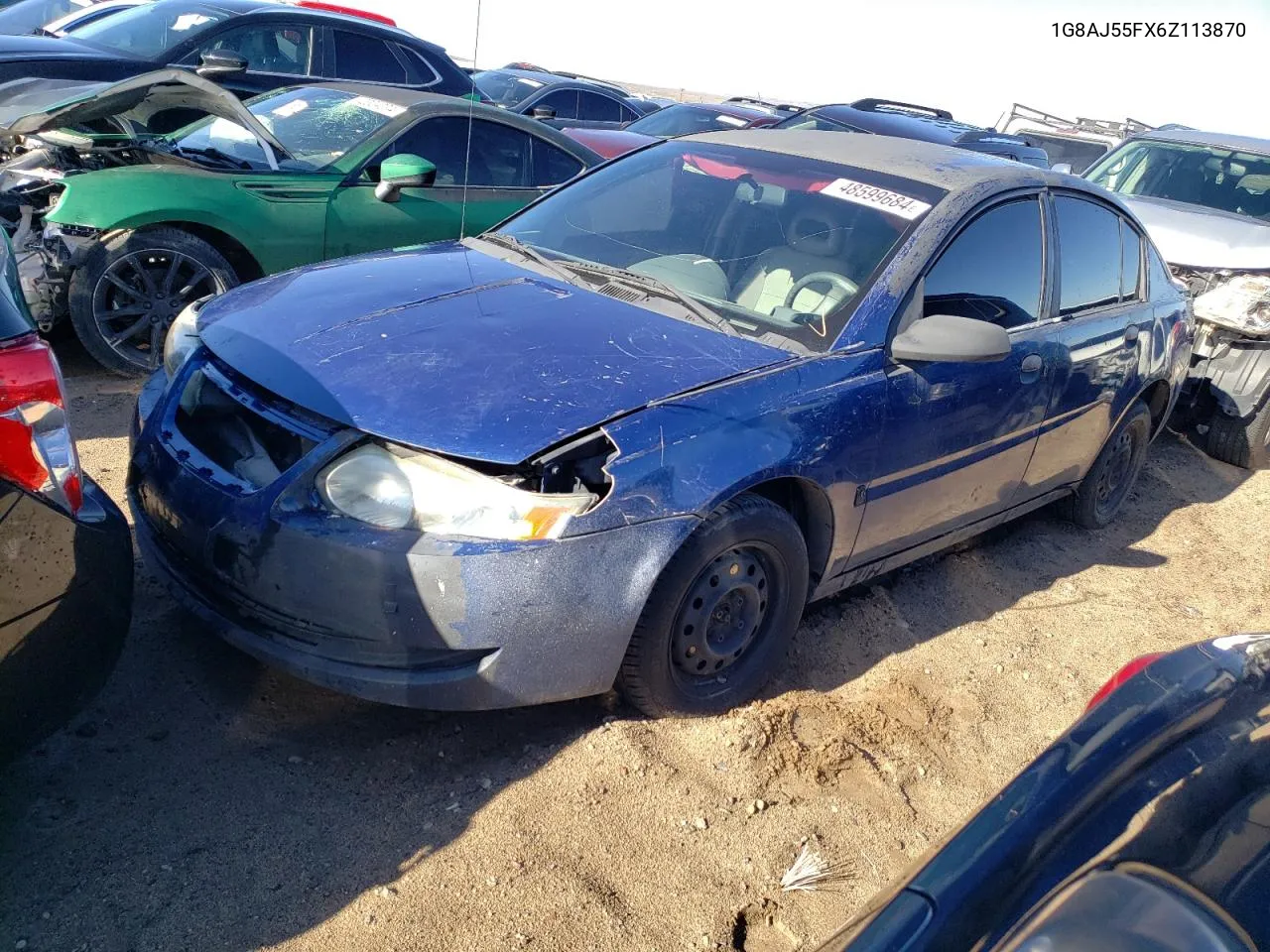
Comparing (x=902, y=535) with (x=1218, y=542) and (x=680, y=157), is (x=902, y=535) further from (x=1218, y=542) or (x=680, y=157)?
(x=1218, y=542)

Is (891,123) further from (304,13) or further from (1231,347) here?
(304,13)

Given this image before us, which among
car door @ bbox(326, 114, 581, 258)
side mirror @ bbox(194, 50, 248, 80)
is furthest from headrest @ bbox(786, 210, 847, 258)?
side mirror @ bbox(194, 50, 248, 80)

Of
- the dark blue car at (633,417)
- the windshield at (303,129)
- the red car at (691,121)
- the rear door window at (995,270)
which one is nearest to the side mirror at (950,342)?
the dark blue car at (633,417)

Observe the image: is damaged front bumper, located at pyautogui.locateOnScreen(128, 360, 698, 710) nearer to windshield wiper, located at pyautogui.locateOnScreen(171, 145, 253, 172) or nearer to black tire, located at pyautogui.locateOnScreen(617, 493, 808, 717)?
black tire, located at pyautogui.locateOnScreen(617, 493, 808, 717)

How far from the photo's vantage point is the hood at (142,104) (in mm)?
5168

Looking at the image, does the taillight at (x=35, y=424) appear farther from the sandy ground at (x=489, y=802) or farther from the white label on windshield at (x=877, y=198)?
the white label on windshield at (x=877, y=198)

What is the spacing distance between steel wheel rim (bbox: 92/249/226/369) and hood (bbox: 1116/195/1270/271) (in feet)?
18.5

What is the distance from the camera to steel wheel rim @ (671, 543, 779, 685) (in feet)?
9.78

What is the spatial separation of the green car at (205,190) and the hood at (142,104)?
1 centimetres

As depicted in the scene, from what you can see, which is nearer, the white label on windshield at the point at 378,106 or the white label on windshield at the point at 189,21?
the white label on windshield at the point at 378,106

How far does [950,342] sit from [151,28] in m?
6.97

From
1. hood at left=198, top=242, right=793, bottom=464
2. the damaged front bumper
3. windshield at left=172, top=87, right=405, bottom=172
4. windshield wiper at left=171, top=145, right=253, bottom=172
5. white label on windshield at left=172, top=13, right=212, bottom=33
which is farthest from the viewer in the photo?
white label on windshield at left=172, top=13, right=212, bottom=33

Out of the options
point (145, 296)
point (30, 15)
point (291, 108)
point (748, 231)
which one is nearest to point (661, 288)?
point (748, 231)

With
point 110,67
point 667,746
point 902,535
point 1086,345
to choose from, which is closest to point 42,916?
point 667,746
